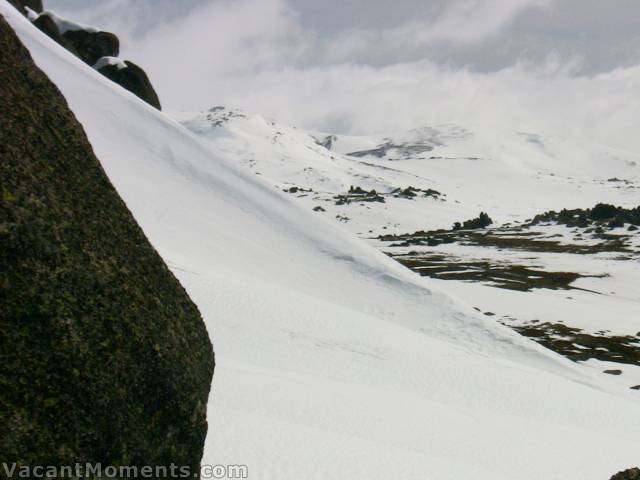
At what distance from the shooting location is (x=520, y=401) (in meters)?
15.2

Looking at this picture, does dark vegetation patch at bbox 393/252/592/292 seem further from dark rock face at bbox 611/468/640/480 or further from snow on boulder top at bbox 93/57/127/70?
dark rock face at bbox 611/468/640/480

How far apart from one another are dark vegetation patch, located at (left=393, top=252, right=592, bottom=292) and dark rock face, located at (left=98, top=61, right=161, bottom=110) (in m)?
30.0

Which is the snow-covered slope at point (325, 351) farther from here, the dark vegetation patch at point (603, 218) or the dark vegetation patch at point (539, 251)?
the dark vegetation patch at point (603, 218)

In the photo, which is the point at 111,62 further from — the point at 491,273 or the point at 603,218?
the point at 603,218

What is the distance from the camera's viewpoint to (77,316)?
12.1ft

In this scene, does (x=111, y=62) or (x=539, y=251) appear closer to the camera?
(x=111, y=62)

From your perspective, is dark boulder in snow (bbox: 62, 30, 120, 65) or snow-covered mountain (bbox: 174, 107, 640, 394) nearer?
snow-covered mountain (bbox: 174, 107, 640, 394)

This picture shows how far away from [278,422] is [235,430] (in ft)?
3.58

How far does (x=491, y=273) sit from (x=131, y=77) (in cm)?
3711

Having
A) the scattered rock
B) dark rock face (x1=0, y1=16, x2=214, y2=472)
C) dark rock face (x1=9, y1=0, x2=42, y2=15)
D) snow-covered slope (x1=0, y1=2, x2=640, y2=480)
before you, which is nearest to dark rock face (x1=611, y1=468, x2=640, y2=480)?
snow-covered slope (x1=0, y1=2, x2=640, y2=480)

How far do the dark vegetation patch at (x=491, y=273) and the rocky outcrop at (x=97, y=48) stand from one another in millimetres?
30283

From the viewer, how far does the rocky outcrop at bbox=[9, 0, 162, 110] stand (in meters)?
40.5

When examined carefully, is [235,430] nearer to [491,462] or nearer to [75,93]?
[491,462]

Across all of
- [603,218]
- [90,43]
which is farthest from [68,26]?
[603,218]
